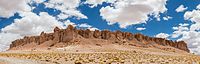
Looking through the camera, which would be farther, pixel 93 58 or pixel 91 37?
pixel 91 37

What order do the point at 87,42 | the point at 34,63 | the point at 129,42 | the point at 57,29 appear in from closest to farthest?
the point at 34,63, the point at 87,42, the point at 57,29, the point at 129,42

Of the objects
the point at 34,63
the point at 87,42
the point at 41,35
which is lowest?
the point at 34,63

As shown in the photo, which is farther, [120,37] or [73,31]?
[120,37]

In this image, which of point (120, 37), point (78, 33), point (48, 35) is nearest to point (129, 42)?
point (120, 37)

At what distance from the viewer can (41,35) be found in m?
177

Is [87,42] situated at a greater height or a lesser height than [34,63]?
greater

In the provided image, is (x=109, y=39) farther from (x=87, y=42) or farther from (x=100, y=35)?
(x=87, y=42)

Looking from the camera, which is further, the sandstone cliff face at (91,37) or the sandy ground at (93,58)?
the sandstone cliff face at (91,37)

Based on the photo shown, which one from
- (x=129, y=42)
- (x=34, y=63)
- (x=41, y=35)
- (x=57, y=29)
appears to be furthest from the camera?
(x=41, y=35)

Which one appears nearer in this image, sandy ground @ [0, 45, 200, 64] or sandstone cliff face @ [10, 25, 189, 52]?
sandy ground @ [0, 45, 200, 64]

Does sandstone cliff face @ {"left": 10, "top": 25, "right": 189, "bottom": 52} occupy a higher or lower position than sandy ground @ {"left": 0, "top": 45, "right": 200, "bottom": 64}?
higher

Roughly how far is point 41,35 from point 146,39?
54853mm

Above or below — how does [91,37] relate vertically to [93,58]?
above

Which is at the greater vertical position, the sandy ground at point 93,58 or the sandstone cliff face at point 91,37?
the sandstone cliff face at point 91,37
